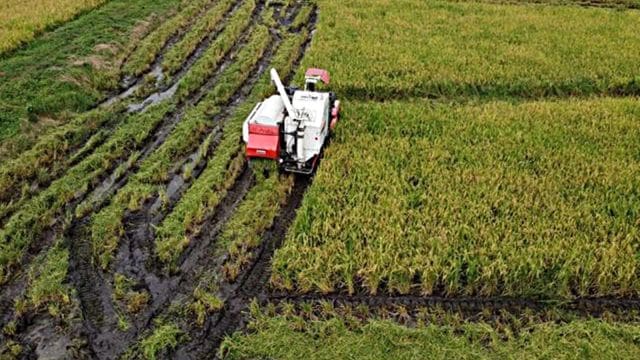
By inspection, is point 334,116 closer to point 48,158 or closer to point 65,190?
point 65,190

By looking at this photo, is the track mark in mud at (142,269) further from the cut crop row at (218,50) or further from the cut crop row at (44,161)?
the cut crop row at (218,50)

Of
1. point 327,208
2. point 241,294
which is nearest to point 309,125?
point 327,208

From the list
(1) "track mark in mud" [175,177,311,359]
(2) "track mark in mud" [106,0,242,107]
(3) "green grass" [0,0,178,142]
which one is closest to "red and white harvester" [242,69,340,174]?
(1) "track mark in mud" [175,177,311,359]

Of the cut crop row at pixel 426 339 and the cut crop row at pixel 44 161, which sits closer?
the cut crop row at pixel 426 339

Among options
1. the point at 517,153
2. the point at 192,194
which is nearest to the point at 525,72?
the point at 517,153

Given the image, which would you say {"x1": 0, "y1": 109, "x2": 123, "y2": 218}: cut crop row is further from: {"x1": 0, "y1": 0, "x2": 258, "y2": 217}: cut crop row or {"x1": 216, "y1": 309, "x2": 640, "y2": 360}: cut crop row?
{"x1": 216, "y1": 309, "x2": 640, "y2": 360}: cut crop row

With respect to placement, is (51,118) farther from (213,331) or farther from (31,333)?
(213,331)

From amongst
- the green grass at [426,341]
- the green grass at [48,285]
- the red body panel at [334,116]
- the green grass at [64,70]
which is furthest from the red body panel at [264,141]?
the green grass at [64,70]
